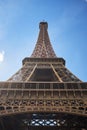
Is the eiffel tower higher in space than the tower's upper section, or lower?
lower

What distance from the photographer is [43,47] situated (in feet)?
135

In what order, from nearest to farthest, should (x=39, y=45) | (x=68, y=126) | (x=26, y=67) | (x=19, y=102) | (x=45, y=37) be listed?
(x=19, y=102) < (x=68, y=126) < (x=26, y=67) < (x=39, y=45) < (x=45, y=37)

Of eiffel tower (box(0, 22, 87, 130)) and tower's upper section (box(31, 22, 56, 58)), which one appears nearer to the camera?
eiffel tower (box(0, 22, 87, 130))

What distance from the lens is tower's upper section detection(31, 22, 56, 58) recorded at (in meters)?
39.0

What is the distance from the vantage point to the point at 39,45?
42031 mm

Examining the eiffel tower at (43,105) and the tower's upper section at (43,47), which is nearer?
the eiffel tower at (43,105)

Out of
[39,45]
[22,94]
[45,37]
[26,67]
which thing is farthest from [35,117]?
[45,37]

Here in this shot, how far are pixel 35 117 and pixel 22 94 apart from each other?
2.44m

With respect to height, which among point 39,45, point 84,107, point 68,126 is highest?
point 39,45

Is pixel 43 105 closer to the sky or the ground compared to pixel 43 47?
closer to the ground

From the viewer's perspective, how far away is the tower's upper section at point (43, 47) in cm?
3900

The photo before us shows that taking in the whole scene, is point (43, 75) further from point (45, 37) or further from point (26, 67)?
point (45, 37)

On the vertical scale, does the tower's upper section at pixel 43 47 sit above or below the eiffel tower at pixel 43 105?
above

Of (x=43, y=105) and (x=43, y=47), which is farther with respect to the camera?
(x=43, y=47)
